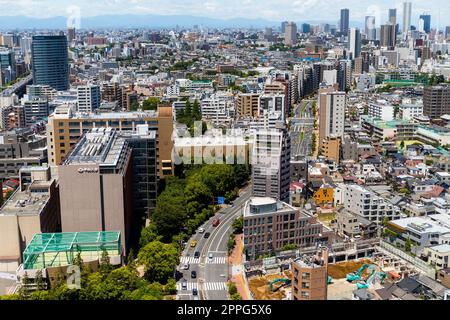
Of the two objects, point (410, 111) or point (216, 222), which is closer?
point (216, 222)

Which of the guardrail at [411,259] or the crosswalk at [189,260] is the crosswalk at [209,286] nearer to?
the crosswalk at [189,260]

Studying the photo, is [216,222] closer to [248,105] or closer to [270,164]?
[270,164]

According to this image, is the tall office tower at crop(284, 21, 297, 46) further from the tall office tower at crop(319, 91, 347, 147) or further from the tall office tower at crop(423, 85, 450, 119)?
the tall office tower at crop(319, 91, 347, 147)

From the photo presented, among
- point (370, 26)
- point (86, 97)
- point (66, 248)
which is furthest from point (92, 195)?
point (86, 97)

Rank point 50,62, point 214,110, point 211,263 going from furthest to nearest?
1. point 50,62
2. point 214,110
3. point 211,263

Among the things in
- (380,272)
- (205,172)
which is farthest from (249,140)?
(380,272)

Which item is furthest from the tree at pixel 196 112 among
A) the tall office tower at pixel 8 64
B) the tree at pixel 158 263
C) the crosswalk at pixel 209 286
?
the tall office tower at pixel 8 64
